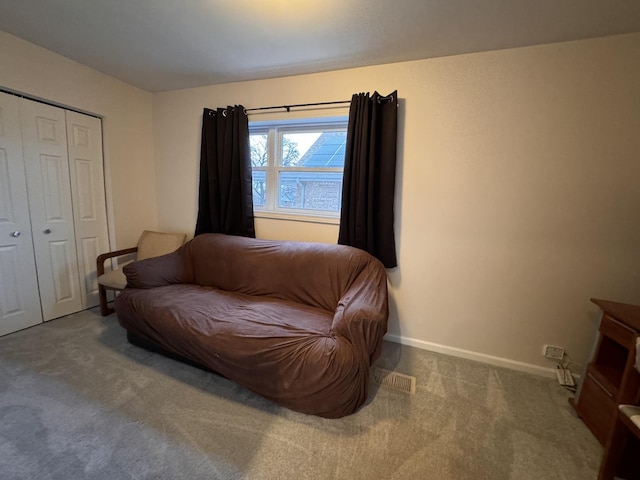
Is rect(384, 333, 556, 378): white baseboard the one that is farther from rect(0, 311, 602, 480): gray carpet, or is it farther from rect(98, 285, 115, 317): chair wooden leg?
rect(98, 285, 115, 317): chair wooden leg

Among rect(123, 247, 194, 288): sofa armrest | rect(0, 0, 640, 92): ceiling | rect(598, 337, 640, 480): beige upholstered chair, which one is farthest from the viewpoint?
rect(123, 247, 194, 288): sofa armrest

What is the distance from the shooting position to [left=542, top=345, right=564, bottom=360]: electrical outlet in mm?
1959

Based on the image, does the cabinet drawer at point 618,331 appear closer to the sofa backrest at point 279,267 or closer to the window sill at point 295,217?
the sofa backrest at point 279,267

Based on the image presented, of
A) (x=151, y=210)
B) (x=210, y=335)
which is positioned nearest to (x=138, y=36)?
(x=151, y=210)

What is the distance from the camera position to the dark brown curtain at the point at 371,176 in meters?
2.15

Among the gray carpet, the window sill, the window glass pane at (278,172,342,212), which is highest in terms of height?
the window glass pane at (278,172,342,212)

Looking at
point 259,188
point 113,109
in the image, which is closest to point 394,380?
point 259,188

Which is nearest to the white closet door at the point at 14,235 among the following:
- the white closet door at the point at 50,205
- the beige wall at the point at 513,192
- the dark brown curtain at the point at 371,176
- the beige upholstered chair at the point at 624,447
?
the white closet door at the point at 50,205

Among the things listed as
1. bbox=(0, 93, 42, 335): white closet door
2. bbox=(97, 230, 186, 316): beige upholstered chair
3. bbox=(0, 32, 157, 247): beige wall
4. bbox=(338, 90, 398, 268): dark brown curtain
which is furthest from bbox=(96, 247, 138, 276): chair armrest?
bbox=(338, 90, 398, 268): dark brown curtain

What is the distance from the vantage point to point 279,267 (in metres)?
2.24

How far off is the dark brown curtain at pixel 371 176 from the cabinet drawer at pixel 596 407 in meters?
1.38

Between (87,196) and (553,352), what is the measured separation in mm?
4467

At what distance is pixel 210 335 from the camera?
5.49 feet

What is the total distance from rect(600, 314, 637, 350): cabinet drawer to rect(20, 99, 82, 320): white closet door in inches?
166
